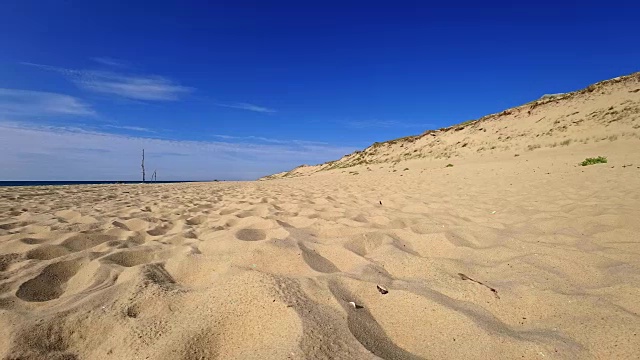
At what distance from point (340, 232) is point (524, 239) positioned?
1.66 metres

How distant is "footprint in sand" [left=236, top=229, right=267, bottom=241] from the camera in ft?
9.80

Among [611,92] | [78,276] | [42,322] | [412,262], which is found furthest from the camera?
[611,92]

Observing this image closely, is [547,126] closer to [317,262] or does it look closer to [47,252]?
[317,262]

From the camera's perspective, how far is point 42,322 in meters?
1.53

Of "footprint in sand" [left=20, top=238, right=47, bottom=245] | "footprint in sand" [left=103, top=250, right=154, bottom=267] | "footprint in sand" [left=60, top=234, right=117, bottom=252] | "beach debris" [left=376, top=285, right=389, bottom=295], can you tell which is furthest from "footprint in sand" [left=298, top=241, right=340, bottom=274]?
"footprint in sand" [left=20, top=238, right=47, bottom=245]

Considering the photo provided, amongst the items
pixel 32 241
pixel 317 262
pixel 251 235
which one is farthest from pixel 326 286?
pixel 32 241

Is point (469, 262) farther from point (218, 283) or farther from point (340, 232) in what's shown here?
point (218, 283)

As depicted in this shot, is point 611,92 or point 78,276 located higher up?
point 611,92

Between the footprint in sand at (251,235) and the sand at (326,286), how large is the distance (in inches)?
0.8

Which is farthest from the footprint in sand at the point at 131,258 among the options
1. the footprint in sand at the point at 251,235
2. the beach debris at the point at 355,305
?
the beach debris at the point at 355,305

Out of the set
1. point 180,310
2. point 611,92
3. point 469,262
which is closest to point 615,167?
point 469,262

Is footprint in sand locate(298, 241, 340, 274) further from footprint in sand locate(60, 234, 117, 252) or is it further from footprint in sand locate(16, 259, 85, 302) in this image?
footprint in sand locate(60, 234, 117, 252)

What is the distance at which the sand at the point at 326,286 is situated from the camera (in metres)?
1.37

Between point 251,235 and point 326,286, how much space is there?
142 centimetres
